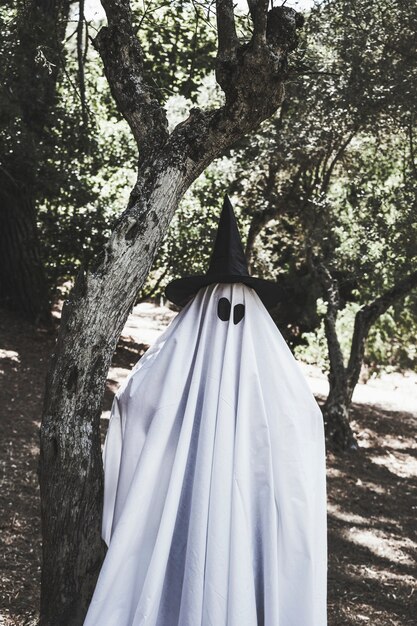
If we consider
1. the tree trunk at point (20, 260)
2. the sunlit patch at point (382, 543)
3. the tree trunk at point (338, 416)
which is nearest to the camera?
the sunlit patch at point (382, 543)

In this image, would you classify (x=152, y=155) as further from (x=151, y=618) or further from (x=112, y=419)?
(x=151, y=618)

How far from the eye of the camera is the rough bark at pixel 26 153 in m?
8.38

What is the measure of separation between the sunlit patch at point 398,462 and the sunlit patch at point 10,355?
18.8 ft

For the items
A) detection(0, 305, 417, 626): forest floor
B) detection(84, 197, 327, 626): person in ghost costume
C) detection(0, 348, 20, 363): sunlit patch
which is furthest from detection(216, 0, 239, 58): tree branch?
detection(0, 348, 20, 363): sunlit patch

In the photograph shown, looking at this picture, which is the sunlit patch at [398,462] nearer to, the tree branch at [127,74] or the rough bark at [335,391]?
the rough bark at [335,391]

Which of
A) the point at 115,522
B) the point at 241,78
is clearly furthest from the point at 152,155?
the point at 115,522

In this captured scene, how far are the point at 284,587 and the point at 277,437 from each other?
675mm

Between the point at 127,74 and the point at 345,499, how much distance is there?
20.4 ft

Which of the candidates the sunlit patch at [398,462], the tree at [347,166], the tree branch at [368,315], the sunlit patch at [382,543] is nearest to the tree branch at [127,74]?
the tree at [347,166]

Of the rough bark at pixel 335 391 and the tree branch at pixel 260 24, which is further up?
the tree branch at pixel 260 24

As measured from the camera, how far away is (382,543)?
731cm

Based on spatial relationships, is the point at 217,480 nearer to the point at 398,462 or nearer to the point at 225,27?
the point at 225,27

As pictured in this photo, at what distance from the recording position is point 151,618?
3143 millimetres

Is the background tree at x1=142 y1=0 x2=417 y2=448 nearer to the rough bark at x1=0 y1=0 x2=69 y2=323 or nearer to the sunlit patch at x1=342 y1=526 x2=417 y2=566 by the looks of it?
the rough bark at x1=0 y1=0 x2=69 y2=323
